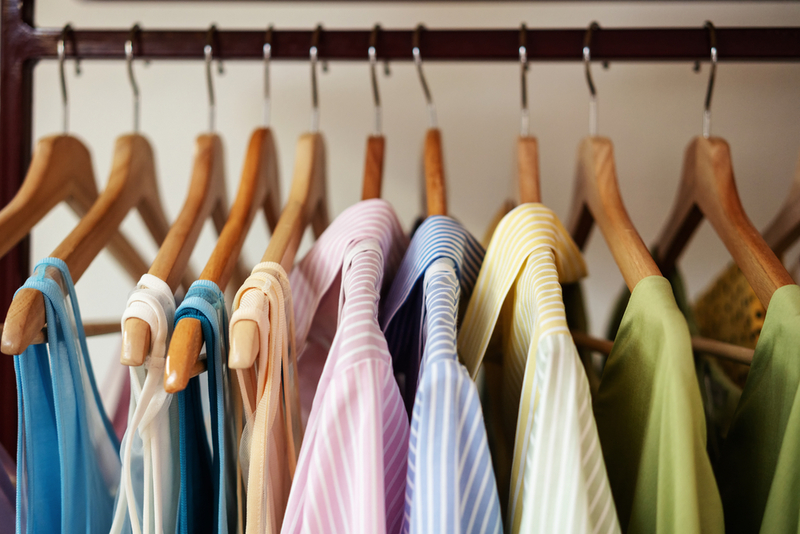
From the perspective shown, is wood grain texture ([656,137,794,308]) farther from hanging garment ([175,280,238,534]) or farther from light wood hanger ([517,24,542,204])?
hanging garment ([175,280,238,534])

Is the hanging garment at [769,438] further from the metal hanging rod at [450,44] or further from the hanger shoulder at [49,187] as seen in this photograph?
the hanger shoulder at [49,187]

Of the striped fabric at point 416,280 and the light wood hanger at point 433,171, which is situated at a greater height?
the light wood hanger at point 433,171

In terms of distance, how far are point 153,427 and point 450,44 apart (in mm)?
467

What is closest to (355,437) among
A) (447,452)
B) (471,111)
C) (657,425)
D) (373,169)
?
(447,452)

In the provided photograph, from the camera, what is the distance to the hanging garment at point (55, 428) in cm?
40

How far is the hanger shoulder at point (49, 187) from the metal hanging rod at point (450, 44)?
109 millimetres

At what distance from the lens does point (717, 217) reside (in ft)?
1.66

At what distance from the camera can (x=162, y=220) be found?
63 cm

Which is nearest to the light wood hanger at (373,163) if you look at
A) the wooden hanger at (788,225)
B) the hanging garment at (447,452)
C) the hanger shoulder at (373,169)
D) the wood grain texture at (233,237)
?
the hanger shoulder at (373,169)

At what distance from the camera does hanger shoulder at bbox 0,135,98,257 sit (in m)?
0.48

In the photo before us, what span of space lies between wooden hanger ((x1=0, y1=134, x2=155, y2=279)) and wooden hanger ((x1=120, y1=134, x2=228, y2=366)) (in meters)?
0.09

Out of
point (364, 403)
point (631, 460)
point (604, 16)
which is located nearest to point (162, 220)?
point (364, 403)

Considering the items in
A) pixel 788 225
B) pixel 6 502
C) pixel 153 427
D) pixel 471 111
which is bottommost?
pixel 6 502

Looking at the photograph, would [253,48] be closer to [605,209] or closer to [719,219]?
[605,209]
